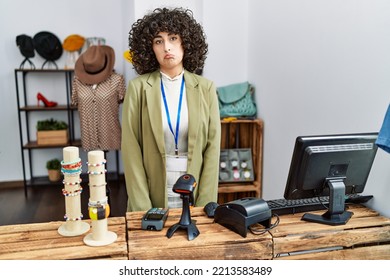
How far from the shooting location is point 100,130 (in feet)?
14.0

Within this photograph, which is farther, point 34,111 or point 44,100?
point 34,111

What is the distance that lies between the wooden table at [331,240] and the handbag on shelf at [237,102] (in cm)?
193

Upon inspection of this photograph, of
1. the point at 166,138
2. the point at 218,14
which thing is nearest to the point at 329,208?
the point at 166,138

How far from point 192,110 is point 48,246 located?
2.87ft

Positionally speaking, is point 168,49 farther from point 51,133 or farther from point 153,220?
point 51,133

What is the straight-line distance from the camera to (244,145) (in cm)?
354

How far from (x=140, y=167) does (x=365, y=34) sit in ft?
4.06

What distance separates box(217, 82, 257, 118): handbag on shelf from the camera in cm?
338

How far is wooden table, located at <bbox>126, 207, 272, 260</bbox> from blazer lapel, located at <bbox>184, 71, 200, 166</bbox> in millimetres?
516

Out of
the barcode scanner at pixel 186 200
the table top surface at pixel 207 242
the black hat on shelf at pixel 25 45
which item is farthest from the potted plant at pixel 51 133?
the barcode scanner at pixel 186 200

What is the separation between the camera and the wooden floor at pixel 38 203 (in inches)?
147

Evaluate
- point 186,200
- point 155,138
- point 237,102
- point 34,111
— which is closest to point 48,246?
point 186,200

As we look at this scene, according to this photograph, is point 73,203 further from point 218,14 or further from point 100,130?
point 100,130

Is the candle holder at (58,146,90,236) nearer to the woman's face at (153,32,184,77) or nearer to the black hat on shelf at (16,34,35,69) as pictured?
the woman's face at (153,32,184,77)
